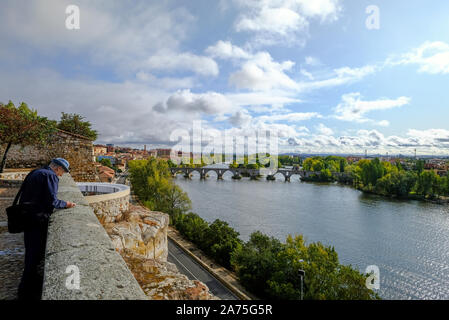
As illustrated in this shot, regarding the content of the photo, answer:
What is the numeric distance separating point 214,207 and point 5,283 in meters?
25.4

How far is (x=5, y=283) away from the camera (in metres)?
2.22

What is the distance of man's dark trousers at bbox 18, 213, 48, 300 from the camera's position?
1963 mm

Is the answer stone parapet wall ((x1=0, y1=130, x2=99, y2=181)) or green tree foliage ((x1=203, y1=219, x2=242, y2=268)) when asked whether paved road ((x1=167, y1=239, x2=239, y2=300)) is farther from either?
stone parapet wall ((x1=0, y1=130, x2=99, y2=181))

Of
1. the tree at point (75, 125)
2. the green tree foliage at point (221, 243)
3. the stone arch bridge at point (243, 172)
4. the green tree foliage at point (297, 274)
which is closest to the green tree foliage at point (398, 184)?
the stone arch bridge at point (243, 172)

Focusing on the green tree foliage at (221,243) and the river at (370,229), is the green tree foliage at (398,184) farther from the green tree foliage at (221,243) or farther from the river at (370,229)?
the green tree foliage at (221,243)

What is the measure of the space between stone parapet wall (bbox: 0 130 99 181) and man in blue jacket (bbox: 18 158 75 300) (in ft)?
22.7

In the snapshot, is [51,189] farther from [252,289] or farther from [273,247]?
[273,247]

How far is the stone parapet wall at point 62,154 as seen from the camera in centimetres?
862

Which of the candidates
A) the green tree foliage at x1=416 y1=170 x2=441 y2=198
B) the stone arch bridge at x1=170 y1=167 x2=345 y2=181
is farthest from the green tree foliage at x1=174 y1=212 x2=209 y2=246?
the stone arch bridge at x1=170 y1=167 x2=345 y2=181

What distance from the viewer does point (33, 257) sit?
202cm

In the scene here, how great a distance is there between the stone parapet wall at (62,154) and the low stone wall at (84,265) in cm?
718

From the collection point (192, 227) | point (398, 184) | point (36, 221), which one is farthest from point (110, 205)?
point (398, 184)
